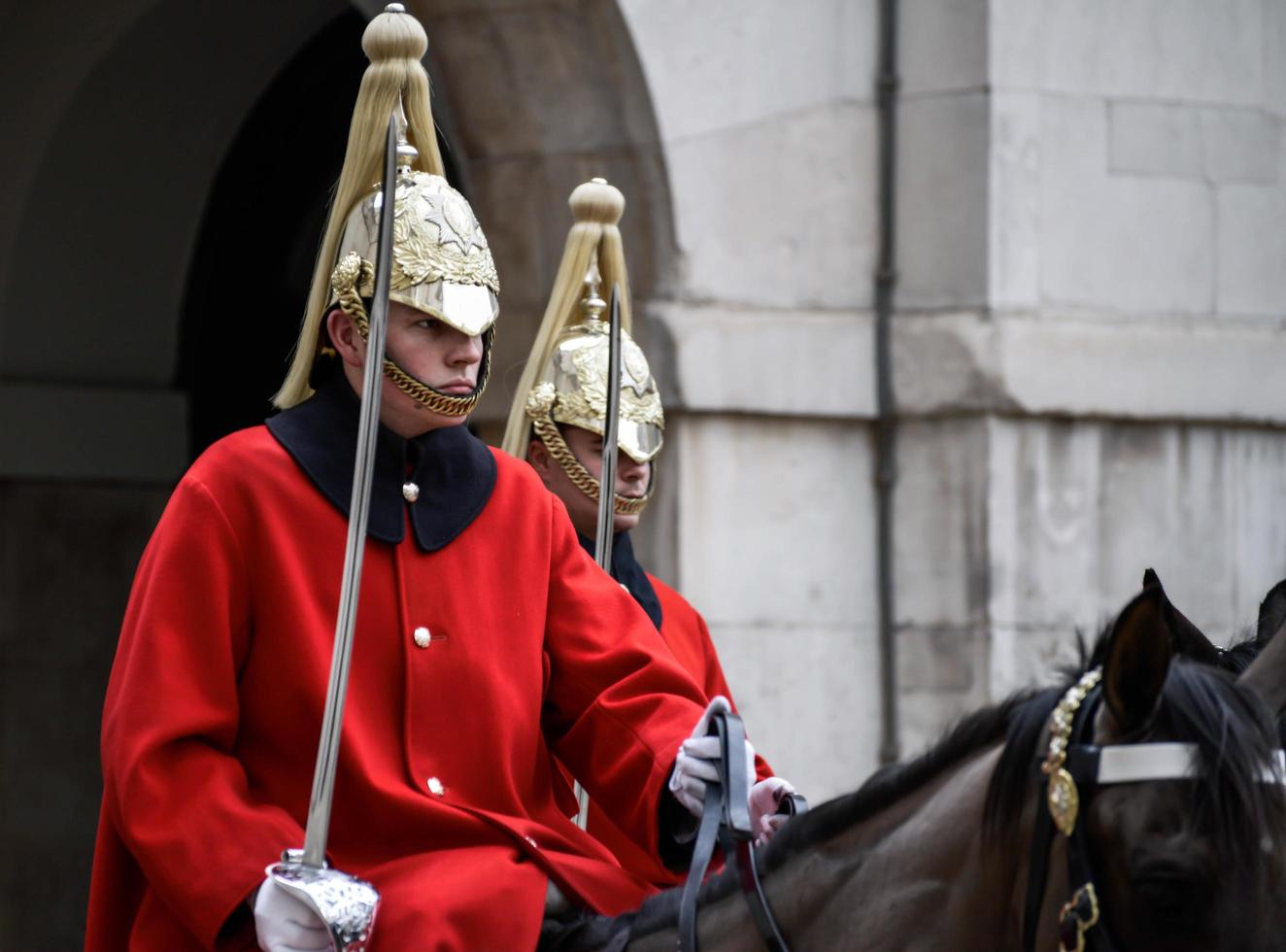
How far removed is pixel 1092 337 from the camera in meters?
6.58

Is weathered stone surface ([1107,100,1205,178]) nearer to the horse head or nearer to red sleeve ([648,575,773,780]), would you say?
red sleeve ([648,575,773,780])

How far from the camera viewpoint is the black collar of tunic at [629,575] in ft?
16.2

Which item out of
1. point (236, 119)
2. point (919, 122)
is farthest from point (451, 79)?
point (236, 119)

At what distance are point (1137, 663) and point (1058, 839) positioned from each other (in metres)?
0.20

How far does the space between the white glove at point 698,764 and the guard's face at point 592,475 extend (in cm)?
178

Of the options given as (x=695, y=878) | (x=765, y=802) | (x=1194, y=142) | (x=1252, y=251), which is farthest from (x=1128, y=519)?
(x=695, y=878)

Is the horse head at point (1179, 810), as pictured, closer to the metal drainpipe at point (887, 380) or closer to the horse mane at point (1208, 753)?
the horse mane at point (1208, 753)

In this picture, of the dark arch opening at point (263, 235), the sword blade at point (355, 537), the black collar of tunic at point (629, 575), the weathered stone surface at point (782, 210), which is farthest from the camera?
the dark arch opening at point (263, 235)

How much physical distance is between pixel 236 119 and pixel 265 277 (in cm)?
73

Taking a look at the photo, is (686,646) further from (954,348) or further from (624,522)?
(954,348)

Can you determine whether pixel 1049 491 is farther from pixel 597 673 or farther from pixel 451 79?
pixel 597 673

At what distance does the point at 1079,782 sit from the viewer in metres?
2.34

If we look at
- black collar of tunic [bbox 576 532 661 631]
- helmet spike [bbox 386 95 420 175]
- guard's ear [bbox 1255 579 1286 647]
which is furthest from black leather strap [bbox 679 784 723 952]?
black collar of tunic [bbox 576 532 661 631]

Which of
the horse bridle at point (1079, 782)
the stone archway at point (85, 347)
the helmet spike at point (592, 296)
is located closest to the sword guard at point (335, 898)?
the horse bridle at point (1079, 782)
